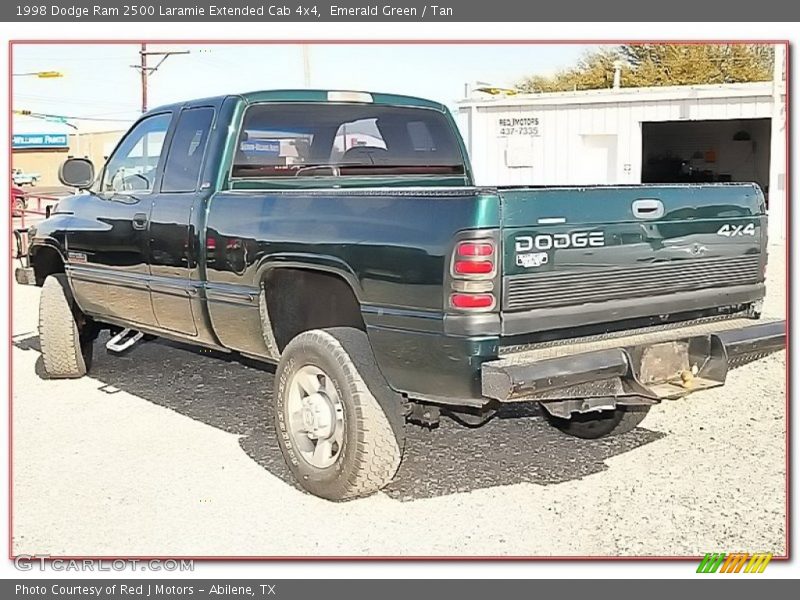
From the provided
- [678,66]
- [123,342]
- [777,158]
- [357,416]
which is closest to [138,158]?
[123,342]

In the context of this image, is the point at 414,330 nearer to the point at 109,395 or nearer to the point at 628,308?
the point at 628,308

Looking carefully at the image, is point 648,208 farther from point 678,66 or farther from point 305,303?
point 678,66

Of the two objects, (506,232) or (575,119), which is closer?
(506,232)

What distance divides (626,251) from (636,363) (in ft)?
1.64

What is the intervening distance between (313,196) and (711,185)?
1952mm

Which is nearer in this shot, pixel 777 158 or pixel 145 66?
pixel 145 66

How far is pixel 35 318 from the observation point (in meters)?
10.4

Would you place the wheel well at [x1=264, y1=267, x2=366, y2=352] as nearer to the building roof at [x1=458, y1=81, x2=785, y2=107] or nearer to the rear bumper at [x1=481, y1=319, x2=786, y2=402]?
the rear bumper at [x1=481, y1=319, x2=786, y2=402]

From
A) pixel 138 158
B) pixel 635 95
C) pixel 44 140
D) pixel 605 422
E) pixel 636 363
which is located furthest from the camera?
pixel 44 140

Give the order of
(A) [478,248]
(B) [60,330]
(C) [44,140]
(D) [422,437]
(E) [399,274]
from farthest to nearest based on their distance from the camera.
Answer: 1. (C) [44,140]
2. (B) [60,330]
3. (D) [422,437]
4. (E) [399,274]
5. (A) [478,248]

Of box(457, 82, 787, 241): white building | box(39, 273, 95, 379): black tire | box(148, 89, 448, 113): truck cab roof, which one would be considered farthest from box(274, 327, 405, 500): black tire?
box(457, 82, 787, 241): white building

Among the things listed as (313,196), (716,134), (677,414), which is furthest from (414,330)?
(716,134)

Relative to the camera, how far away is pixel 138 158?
21.5 feet

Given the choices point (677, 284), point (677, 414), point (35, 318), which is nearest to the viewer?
point (677, 284)
